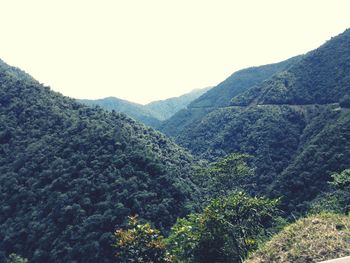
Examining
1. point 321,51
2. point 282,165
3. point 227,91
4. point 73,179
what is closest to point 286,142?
point 282,165

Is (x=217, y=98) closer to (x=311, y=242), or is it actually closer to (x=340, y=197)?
(x=340, y=197)

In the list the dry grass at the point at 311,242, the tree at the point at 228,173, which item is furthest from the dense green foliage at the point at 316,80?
the dry grass at the point at 311,242

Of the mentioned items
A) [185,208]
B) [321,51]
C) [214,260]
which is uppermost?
[321,51]

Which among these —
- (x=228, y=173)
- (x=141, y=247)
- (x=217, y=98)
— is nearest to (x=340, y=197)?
(x=228, y=173)

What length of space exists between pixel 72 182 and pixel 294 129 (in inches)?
2514

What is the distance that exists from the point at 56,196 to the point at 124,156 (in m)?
12.7

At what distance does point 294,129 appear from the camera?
97.2 metres

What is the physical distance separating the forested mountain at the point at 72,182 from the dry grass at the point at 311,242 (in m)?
32.8

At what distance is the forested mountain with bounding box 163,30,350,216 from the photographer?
6975 cm

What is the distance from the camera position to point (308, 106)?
104812 mm

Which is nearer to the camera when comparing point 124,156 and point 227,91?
point 124,156

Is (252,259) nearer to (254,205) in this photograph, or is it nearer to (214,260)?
(214,260)

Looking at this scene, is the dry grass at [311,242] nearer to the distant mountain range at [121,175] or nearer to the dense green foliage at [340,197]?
the distant mountain range at [121,175]

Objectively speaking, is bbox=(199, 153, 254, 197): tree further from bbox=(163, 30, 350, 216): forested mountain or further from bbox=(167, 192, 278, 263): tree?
bbox=(163, 30, 350, 216): forested mountain
